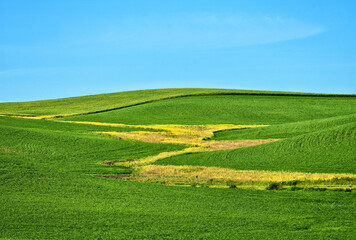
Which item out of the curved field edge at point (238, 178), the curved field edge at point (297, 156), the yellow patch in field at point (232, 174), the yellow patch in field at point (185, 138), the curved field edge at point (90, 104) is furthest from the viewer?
the curved field edge at point (90, 104)

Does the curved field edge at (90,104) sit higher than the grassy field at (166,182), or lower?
higher

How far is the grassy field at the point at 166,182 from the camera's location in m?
15.1

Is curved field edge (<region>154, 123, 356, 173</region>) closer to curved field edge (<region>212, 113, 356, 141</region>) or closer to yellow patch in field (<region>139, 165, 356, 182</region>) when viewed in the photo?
yellow patch in field (<region>139, 165, 356, 182</region>)

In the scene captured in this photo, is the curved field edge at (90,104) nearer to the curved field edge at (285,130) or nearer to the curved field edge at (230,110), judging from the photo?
the curved field edge at (230,110)

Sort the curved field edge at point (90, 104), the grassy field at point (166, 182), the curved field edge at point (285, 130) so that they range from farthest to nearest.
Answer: the curved field edge at point (90, 104) → the curved field edge at point (285, 130) → the grassy field at point (166, 182)

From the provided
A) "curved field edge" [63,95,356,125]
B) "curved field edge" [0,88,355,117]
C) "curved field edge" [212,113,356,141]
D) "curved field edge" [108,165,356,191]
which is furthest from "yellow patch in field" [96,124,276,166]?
"curved field edge" [0,88,355,117]

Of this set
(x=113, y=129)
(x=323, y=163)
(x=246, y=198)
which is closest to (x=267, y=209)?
(x=246, y=198)

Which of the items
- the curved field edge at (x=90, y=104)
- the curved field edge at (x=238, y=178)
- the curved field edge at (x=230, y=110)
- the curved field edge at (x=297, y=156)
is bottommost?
the curved field edge at (x=238, y=178)

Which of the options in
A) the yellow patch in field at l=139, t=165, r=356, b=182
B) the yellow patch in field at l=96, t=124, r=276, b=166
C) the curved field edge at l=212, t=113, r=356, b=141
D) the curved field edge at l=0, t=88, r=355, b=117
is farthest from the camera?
the curved field edge at l=0, t=88, r=355, b=117

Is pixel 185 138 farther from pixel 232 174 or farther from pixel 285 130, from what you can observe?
pixel 232 174

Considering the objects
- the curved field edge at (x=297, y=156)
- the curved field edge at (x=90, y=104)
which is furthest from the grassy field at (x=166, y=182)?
the curved field edge at (x=90, y=104)

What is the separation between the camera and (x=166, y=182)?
2634 centimetres

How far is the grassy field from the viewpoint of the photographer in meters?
15.1

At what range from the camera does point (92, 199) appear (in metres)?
20.0
